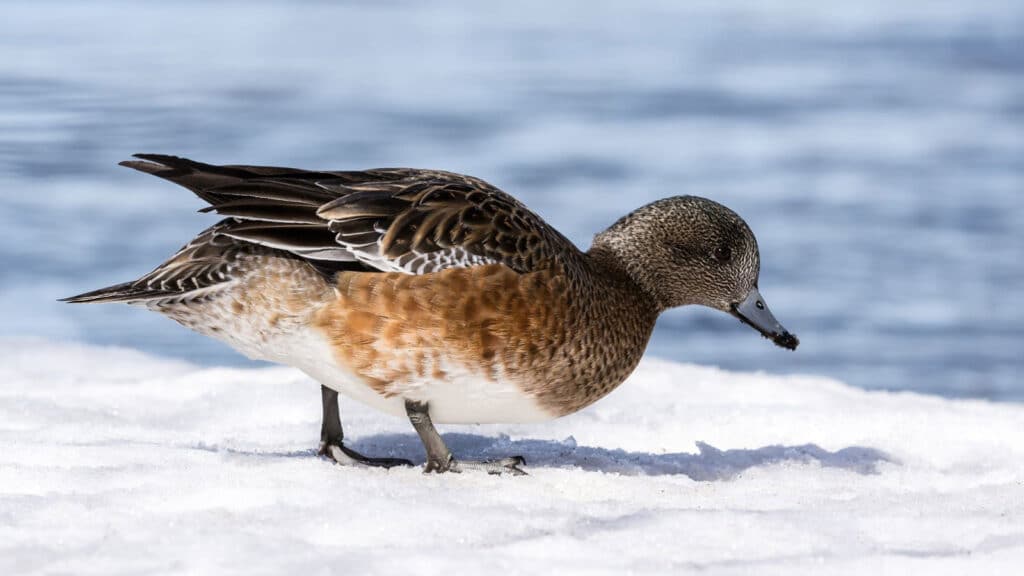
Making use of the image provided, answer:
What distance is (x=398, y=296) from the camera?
4.36m

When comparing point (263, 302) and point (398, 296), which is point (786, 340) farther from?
point (263, 302)

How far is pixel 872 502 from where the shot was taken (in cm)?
425

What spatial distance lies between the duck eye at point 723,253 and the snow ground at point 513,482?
27.4 inches

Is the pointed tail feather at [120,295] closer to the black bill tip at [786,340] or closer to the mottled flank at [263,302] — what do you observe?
the mottled flank at [263,302]

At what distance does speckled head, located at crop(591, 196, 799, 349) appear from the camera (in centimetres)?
520

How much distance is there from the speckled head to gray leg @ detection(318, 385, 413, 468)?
1.11m

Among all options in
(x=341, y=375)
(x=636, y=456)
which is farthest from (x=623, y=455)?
(x=341, y=375)

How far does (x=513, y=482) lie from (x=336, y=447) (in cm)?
79

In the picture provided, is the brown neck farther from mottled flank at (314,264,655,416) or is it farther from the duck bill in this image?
the duck bill

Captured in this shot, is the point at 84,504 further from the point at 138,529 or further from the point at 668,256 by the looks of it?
the point at 668,256

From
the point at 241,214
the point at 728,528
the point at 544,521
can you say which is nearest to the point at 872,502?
the point at 728,528

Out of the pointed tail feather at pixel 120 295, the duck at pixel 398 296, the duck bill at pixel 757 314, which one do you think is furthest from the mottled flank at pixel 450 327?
the duck bill at pixel 757 314

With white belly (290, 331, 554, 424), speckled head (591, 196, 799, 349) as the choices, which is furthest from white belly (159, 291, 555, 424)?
speckled head (591, 196, 799, 349)

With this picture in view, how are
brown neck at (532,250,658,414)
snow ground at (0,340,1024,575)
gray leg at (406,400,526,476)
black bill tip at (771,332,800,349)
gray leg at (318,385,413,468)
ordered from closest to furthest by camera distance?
1. snow ground at (0,340,1024,575)
2. gray leg at (406,400,526,476)
3. brown neck at (532,250,658,414)
4. gray leg at (318,385,413,468)
5. black bill tip at (771,332,800,349)
